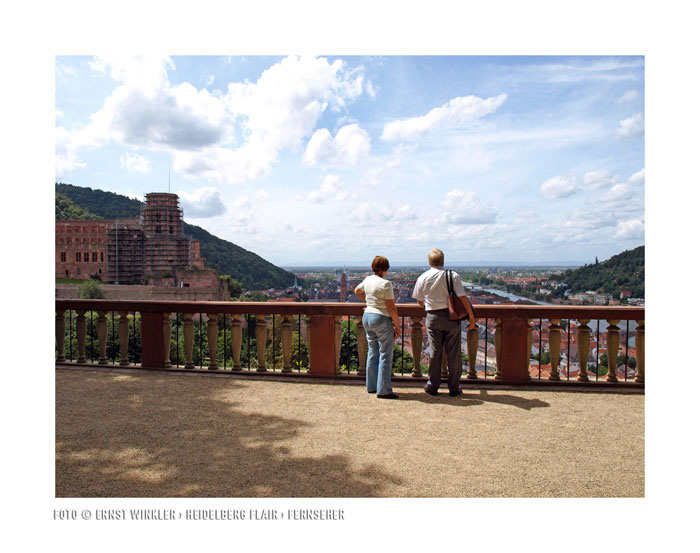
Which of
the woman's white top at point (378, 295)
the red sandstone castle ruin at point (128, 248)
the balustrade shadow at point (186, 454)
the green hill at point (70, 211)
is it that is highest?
the green hill at point (70, 211)

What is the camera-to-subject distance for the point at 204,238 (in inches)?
4771

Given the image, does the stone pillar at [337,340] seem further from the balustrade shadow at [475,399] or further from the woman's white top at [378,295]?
the balustrade shadow at [475,399]

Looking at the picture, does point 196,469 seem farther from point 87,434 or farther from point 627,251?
point 627,251

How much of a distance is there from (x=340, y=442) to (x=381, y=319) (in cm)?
184

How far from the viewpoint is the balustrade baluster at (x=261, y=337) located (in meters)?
6.70

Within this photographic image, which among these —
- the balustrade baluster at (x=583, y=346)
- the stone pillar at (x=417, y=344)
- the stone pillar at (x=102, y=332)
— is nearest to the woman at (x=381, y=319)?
the stone pillar at (x=417, y=344)

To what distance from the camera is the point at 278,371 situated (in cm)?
683

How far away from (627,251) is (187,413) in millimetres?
10587

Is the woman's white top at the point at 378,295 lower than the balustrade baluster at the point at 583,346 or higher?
higher

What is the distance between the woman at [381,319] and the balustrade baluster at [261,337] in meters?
1.66

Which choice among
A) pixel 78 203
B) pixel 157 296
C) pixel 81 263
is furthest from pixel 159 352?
pixel 78 203

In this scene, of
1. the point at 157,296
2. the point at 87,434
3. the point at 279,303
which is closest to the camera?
the point at 87,434

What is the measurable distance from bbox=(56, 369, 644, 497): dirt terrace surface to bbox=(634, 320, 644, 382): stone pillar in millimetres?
404

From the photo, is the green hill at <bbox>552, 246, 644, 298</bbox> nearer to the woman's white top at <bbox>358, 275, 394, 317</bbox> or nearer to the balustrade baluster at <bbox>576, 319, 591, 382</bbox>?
the balustrade baluster at <bbox>576, 319, 591, 382</bbox>
